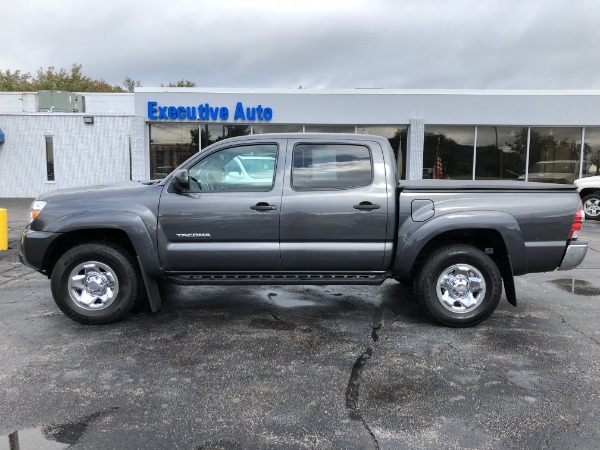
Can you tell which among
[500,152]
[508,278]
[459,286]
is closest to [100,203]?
[459,286]

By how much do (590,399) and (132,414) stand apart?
3111 millimetres

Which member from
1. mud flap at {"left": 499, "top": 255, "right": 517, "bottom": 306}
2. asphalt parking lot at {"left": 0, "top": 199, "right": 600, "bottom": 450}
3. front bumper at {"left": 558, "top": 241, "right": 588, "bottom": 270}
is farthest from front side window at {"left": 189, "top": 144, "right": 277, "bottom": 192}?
front bumper at {"left": 558, "top": 241, "right": 588, "bottom": 270}

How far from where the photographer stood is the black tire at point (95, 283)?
4.92 meters

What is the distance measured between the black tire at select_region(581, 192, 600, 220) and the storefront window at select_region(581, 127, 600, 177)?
3.52m

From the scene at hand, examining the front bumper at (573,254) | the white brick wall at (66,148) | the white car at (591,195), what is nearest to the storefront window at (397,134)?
the white car at (591,195)

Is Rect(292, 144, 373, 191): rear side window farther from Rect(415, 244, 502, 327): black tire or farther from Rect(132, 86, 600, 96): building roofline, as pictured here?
Rect(132, 86, 600, 96): building roofline

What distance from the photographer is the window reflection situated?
17.2 m

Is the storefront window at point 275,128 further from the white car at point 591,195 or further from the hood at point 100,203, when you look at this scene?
the hood at point 100,203

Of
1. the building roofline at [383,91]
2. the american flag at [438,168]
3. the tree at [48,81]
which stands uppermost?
the tree at [48,81]

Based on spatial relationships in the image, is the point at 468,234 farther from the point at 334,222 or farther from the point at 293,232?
the point at 293,232

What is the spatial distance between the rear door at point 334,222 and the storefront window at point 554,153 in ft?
47.1

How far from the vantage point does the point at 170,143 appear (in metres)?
17.4

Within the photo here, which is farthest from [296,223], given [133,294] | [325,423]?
[325,423]

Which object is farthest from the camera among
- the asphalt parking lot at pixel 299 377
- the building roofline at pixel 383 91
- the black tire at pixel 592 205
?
the building roofline at pixel 383 91
